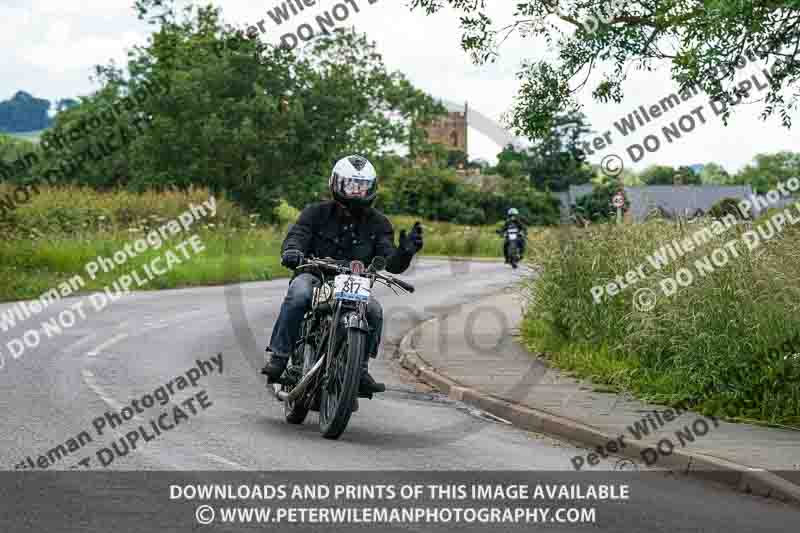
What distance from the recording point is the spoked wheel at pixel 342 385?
964 cm

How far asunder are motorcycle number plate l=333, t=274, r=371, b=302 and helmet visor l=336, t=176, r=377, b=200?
78 centimetres

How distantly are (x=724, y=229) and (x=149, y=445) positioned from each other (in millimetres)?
7041

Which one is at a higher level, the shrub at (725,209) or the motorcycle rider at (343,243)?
the shrub at (725,209)

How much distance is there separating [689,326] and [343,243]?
149 inches

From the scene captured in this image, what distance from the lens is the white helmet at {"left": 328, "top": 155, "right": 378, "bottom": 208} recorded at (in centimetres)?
1047

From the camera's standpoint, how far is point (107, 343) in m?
17.5

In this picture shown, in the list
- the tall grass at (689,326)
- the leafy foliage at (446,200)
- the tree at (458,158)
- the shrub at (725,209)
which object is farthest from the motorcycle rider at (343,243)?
the tree at (458,158)

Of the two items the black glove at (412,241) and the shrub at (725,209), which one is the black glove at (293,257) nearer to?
the black glove at (412,241)

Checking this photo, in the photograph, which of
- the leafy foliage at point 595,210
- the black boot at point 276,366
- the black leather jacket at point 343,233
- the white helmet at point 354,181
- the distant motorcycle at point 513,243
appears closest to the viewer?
the white helmet at point 354,181

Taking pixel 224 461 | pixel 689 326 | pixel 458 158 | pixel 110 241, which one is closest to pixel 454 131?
pixel 458 158

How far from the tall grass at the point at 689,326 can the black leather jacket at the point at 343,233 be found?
3.28 metres

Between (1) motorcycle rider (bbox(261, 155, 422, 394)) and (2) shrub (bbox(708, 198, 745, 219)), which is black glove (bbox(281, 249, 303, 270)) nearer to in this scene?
(1) motorcycle rider (bbox(261, 155, 422, 394))

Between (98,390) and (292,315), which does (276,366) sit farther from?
(98,390)

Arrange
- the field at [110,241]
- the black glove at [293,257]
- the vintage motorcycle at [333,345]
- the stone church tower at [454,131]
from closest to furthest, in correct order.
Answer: the vintage motorcycle at [333,345], the black glove at [293,257], the field at [110,241], the stone church tower at [454,131]
